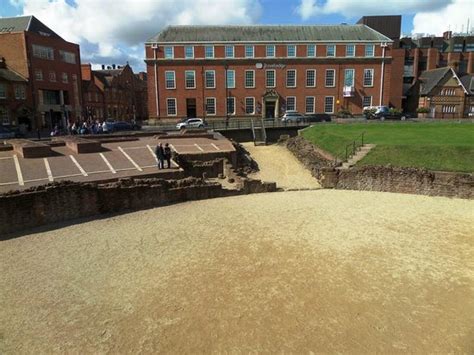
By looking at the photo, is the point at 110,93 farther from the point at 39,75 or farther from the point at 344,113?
the point at 344,113

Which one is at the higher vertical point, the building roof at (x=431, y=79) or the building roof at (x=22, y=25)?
the building roof at (x=22, y=25)

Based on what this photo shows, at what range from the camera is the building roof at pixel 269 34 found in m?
53.9

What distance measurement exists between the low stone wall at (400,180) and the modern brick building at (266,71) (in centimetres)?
3748

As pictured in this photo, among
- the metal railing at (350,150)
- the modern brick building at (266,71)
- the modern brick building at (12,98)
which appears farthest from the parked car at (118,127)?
the metal railing at (350,150)

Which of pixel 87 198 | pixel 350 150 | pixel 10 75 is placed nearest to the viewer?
pixel 87 198

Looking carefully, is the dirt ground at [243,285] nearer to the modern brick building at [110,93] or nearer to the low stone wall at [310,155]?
the low stone wall at [310,155]

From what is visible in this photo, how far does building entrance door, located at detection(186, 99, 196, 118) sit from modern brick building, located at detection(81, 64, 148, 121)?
15832 millimetres

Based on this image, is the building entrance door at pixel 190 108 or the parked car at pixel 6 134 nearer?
the parked car at pixel 6 134

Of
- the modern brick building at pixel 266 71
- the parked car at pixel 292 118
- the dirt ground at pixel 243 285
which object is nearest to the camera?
the dirt ground at pixel 243 285

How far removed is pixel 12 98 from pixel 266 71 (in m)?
33.3

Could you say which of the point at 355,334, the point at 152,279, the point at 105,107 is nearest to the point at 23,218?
the point at 152,279

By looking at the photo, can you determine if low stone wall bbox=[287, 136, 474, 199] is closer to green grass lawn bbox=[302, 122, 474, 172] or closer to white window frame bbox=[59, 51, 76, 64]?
green grass lawn bbox=[302, 122, 474, 172]

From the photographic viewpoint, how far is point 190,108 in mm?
55062

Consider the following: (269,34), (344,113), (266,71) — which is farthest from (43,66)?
(344,113)
